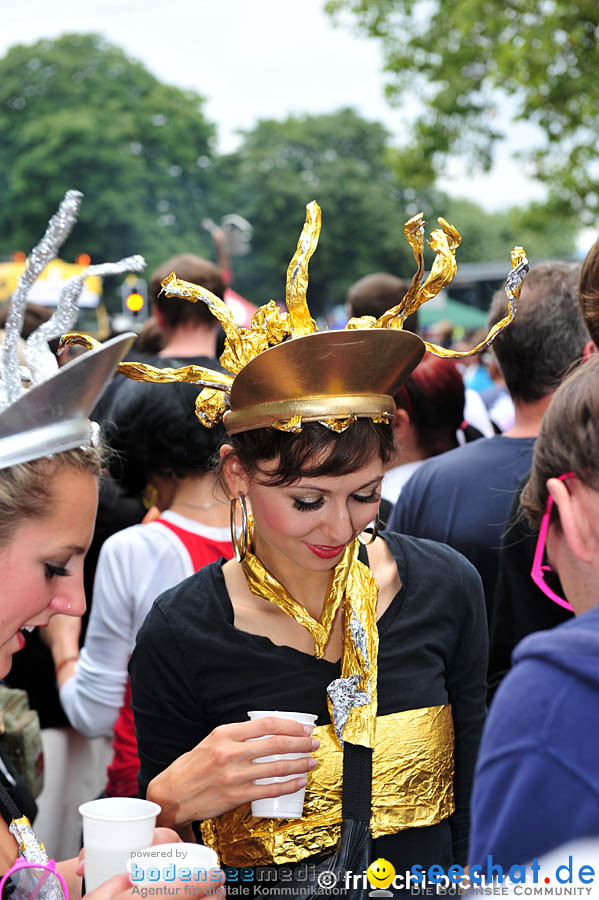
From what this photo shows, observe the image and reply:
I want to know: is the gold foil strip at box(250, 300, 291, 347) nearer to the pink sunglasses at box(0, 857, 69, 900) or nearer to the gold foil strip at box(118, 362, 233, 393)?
the gold foil strip at box(118, 362, 233, 393)

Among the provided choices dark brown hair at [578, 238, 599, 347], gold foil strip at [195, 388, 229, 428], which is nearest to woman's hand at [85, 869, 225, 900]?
gold foil strip at [195, 388, 229, 428]

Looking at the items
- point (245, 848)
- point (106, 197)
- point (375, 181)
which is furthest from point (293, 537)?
point (375, 181)

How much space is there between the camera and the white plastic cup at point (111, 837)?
180 centimetres

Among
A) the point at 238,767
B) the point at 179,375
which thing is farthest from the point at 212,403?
the point at 238,767

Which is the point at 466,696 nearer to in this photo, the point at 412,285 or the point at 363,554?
the point at 363,554

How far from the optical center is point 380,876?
2.13 m

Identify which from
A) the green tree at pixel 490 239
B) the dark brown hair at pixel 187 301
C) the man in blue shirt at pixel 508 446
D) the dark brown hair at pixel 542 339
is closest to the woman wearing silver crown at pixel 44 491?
the man in blue shirt at pixel 508 446

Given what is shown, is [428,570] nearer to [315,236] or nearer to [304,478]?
[304,478]

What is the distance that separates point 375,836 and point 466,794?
0.93 ft

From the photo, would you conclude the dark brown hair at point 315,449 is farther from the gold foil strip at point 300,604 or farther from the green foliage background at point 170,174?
the green foliage background at point 170,174

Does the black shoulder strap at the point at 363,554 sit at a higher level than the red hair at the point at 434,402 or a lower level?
lower

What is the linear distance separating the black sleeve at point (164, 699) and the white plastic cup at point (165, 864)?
51cm

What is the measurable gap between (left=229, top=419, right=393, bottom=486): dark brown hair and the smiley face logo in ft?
2.76

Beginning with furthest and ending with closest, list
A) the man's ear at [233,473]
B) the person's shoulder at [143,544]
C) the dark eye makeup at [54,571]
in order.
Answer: the person's shoulder at [143,544], the man's ear at [233,473], the dark eye makeup at [54,571]
